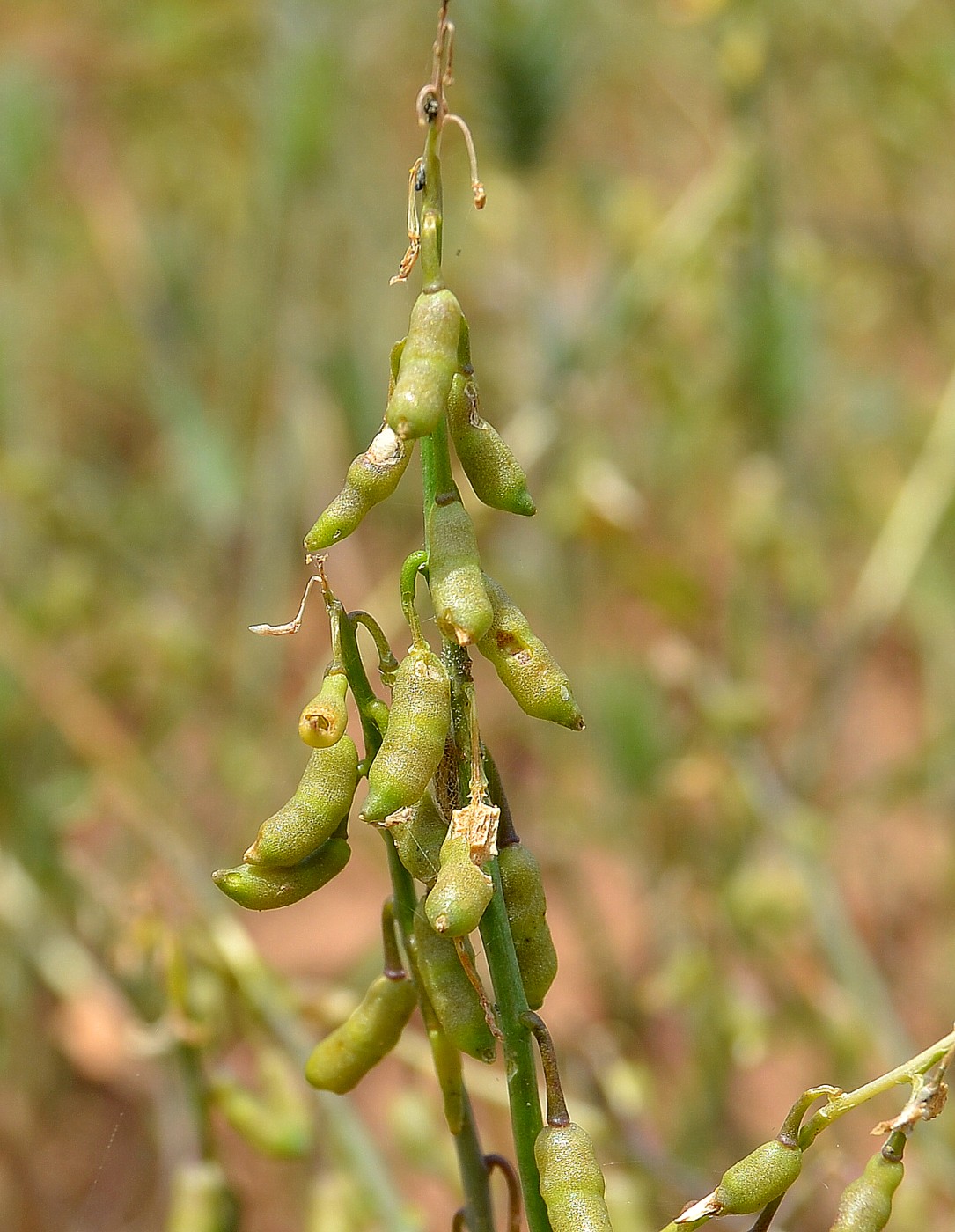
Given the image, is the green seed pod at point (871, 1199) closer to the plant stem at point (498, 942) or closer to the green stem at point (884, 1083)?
the green stem at point (884, 1083)

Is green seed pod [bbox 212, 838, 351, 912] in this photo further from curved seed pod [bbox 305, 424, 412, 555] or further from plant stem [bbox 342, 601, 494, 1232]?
curved seed pod [bbox 305, 424, 412, 555]

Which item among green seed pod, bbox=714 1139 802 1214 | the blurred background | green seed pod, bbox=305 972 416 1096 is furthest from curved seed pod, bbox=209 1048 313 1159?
green seed pod, bbox=714 1139 802 1214

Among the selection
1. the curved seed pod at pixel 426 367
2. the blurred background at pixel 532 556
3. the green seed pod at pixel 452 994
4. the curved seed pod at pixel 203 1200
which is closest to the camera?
the curved seed pod at pixel 426 367

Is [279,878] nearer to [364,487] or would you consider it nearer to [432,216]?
[364,487]

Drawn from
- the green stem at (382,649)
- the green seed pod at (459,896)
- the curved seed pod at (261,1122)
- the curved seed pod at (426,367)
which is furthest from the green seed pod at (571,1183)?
the curved seed pod at (261,1122)

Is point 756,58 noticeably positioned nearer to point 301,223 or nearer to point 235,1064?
point 301,223

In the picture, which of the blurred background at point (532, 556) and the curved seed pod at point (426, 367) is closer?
the curved seed pod at point (426, 367)
